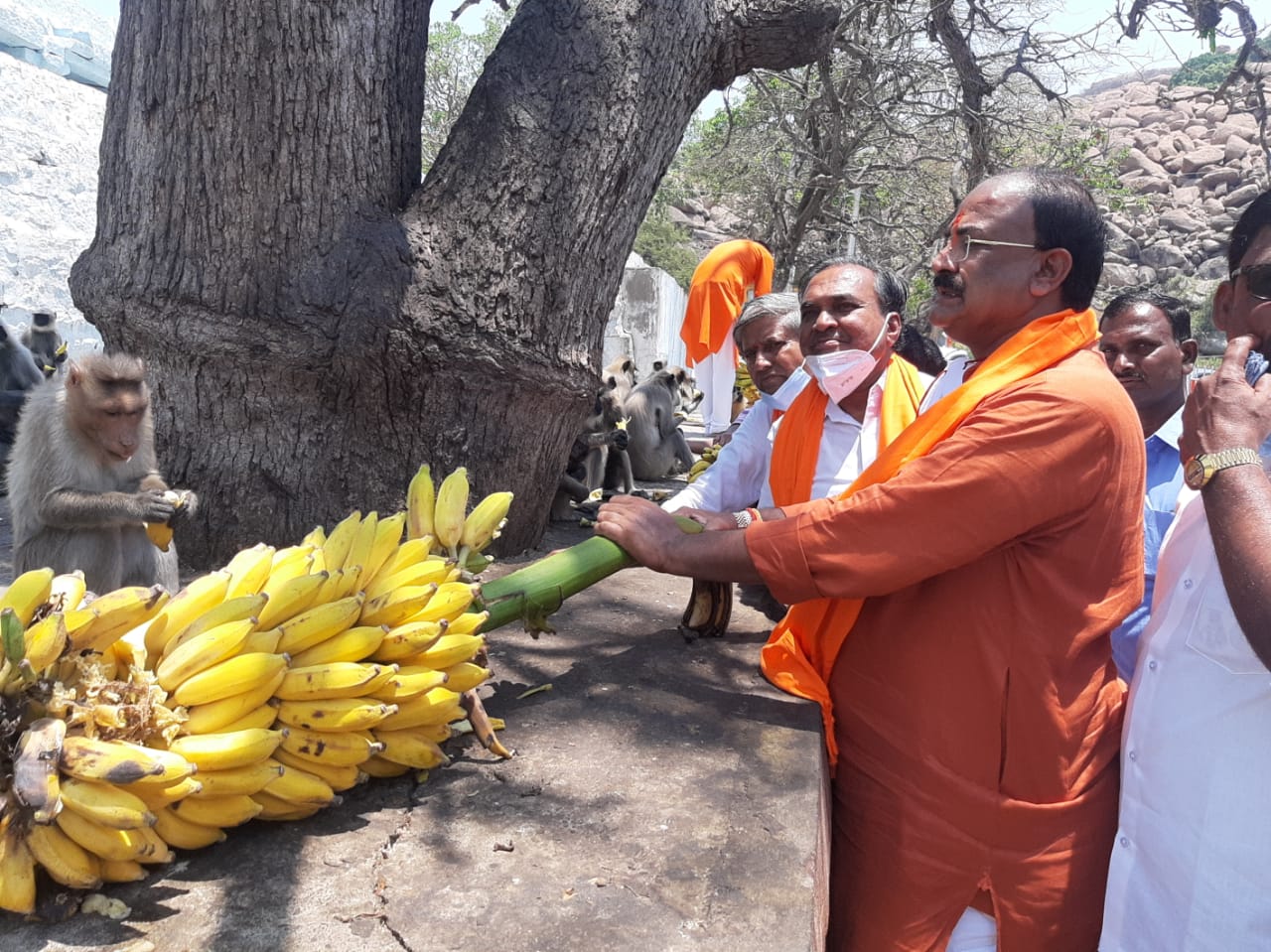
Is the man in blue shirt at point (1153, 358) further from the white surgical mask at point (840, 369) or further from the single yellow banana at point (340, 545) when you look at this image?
the single yellow banana at point (340, 545)

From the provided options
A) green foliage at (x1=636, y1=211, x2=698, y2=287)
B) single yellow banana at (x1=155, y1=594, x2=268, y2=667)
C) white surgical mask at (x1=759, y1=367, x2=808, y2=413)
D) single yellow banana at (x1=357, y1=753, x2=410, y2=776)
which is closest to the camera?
single yellow banana at (x1=155, y1=594, x2=268, y2=667)

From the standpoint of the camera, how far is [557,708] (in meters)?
2.42

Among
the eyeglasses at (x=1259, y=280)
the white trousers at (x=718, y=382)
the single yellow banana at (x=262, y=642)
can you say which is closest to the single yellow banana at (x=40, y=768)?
the single yellow banana at (x=262, y=642)

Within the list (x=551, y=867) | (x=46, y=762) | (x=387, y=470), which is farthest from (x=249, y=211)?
(x=551, y=867)

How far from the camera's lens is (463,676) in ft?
6.53

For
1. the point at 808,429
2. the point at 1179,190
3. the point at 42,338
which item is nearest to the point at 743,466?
the point at 808,429

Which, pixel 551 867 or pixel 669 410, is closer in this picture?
pixel 551 867

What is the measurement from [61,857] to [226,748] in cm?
27

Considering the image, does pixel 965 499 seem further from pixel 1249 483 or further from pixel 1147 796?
pixel 1147 796

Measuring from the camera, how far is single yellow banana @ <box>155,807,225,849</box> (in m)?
1.56

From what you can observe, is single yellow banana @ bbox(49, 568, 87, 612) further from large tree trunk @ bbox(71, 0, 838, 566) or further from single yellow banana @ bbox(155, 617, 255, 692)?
large tree trunk @ bbox(71, 0, 838, 566)

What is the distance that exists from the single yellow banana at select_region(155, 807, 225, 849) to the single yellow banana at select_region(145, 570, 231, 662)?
0.29 m

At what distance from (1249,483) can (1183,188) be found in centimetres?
5314

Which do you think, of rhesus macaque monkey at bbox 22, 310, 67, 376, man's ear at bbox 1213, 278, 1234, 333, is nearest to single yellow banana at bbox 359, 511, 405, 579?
man's ear at bbox 1213, 278, 1234, 333
